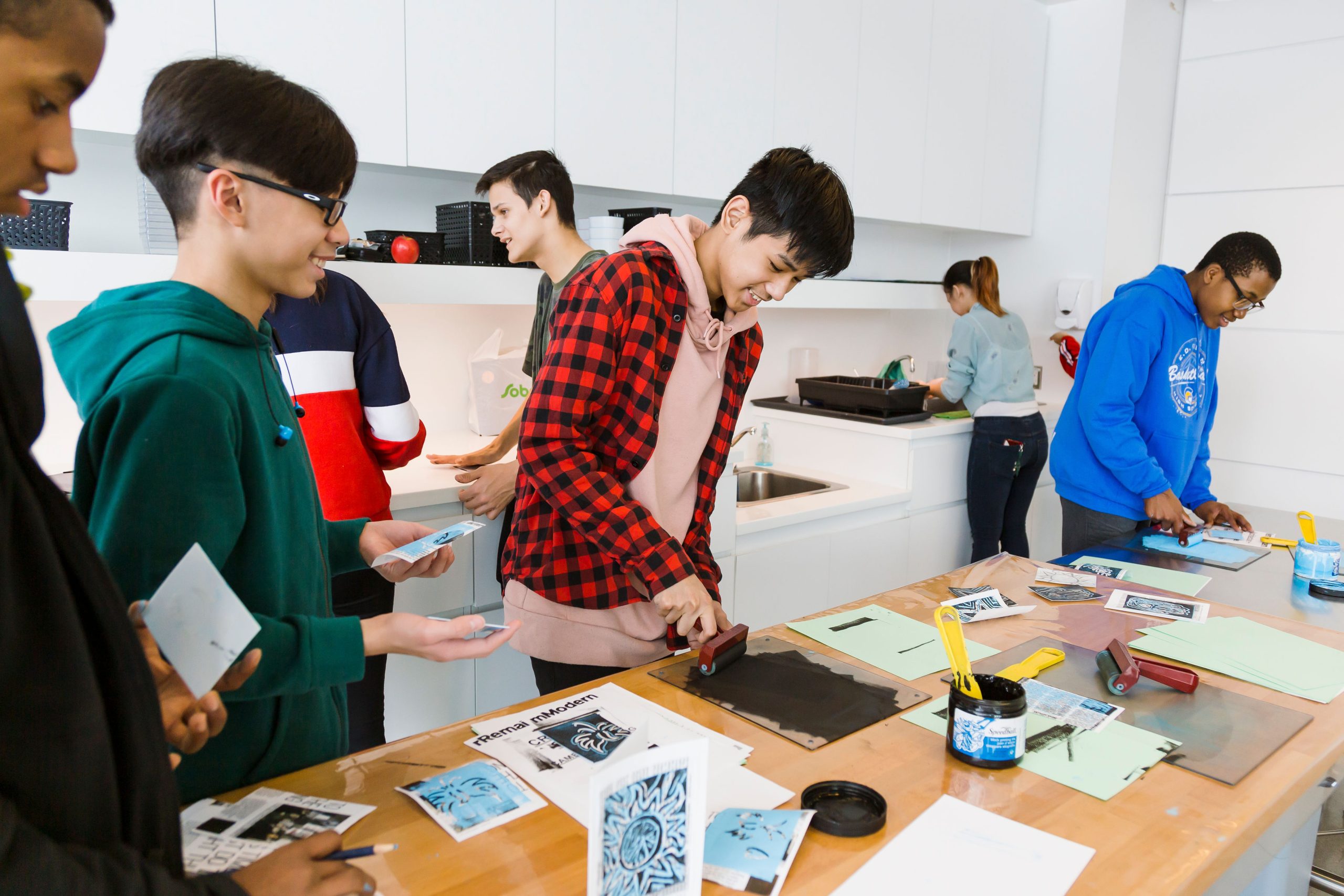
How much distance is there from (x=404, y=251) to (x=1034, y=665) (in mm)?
1838

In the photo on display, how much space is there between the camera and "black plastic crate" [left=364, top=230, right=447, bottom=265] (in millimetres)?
2469

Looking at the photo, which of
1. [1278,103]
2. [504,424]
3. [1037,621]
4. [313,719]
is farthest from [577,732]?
[1278,103]

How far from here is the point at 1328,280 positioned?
384 cm

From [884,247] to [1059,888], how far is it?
3.86m

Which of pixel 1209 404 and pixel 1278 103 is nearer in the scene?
pixel 1209 404

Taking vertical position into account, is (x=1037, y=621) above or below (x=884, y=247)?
below

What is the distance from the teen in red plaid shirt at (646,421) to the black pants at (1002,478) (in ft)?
7.50

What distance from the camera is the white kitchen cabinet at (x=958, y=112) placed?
3.95 metres

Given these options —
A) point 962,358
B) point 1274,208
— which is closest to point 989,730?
point 962,358

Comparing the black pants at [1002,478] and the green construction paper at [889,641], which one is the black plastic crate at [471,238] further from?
the black pants at [1002,478]

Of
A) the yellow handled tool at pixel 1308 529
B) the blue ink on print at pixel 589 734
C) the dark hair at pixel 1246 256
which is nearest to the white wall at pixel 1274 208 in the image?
the dark hair at pixel 1246 256

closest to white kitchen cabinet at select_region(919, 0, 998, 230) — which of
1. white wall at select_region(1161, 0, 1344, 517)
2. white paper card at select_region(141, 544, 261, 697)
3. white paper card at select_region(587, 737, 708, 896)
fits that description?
white wall at select_region(1161, 0, 1344, 517)

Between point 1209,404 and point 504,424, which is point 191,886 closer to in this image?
point 504,424

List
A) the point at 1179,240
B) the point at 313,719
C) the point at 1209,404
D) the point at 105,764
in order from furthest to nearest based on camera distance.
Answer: the point at 1179,240
the point at 1209,404
the point at 313,719
the point at 105,764
